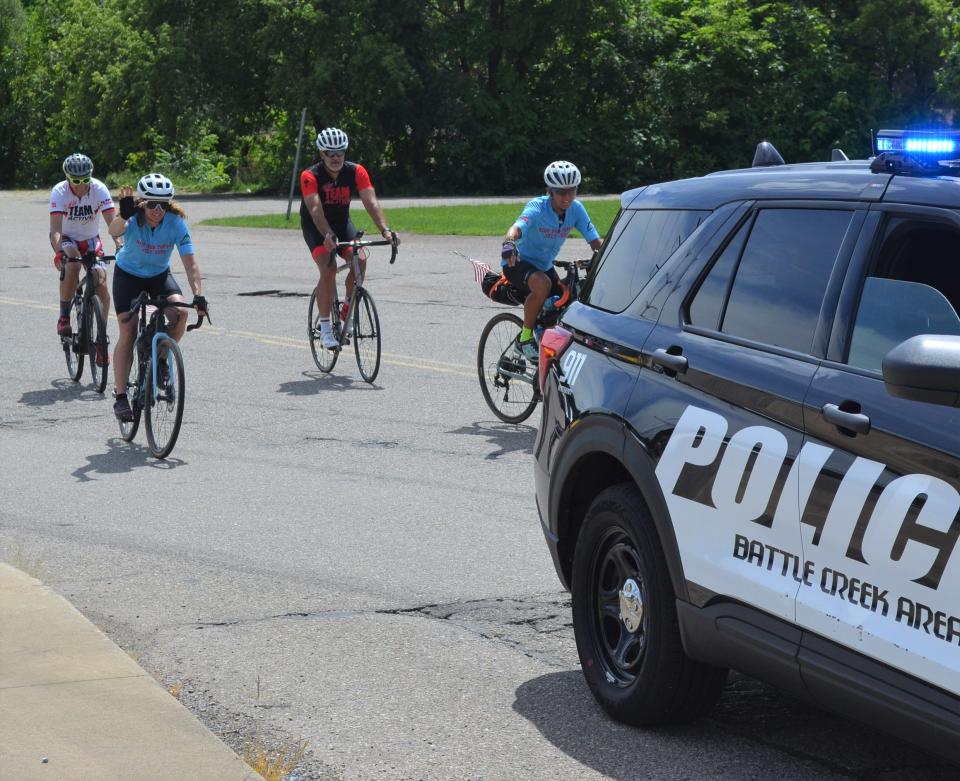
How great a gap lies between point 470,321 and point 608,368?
11875 millimetres

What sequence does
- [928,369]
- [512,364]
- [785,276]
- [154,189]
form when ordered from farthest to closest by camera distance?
[512,364] < [154,189] < [785,276] < [928,369]

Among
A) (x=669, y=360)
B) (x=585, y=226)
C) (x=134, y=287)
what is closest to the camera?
(x=669, y=360)

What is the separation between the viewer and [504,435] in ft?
35.0

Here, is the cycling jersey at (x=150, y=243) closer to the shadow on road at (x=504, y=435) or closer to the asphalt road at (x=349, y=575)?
the asphalt road at (x=349, y=575)

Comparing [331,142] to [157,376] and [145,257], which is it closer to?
[145,257]

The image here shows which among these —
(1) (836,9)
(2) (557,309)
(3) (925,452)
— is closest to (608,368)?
(3) (925,452)

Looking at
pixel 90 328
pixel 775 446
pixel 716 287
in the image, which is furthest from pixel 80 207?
pixel 775 446

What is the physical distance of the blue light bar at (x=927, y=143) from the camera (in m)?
4.22

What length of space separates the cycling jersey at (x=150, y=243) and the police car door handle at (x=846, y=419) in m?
7.03

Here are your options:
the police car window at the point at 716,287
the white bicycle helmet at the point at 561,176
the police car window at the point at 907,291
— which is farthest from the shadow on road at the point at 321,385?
the police car window at the point at 907,291

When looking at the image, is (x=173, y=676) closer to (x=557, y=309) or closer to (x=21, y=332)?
(x=557, y=309)

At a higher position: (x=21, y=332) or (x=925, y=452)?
(x=925, y=452)

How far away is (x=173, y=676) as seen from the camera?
5656 mm

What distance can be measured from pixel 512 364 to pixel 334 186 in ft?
9.84
